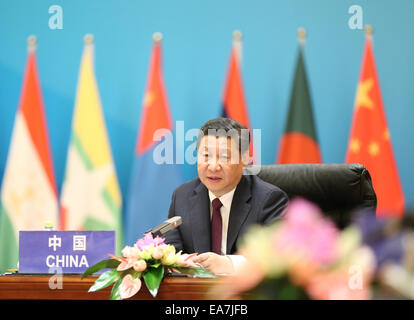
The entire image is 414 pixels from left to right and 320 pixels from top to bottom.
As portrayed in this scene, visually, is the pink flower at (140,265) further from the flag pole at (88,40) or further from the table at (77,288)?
the flag pole at (88,40)

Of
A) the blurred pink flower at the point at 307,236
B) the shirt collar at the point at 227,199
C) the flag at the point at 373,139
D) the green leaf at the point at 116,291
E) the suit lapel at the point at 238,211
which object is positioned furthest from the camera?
the flag at the point at 373,139

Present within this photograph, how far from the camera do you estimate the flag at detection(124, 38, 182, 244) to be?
121 inches

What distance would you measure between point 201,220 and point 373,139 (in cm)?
Answer: 158

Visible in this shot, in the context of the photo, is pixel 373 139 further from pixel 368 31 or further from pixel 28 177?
pixel 28 177

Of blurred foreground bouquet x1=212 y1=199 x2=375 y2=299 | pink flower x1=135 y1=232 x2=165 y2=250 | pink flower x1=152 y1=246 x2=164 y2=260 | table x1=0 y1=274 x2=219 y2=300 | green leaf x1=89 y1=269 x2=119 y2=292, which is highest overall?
blurred foreground bouquet x1=212 y1=199 x2=375 y2=299

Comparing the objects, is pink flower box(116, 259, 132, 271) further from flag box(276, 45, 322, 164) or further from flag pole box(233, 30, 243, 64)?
flag pole box(233, 30, 243, 64)

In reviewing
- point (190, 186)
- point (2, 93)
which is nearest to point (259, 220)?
point (190, 186)

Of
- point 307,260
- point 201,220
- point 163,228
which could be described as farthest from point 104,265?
point 307,260

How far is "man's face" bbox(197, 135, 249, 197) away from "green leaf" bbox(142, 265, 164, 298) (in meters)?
0.66

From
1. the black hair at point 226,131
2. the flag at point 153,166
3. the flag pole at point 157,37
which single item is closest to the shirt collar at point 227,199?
the black hair at point 226,131

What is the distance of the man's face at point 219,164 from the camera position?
1.86 m

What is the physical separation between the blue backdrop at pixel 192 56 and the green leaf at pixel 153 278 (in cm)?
206

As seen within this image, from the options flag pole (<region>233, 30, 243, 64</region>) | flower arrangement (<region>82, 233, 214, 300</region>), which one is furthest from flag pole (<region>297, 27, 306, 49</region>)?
flower arrangement (<region>82, 233, 214, 300</region>)
